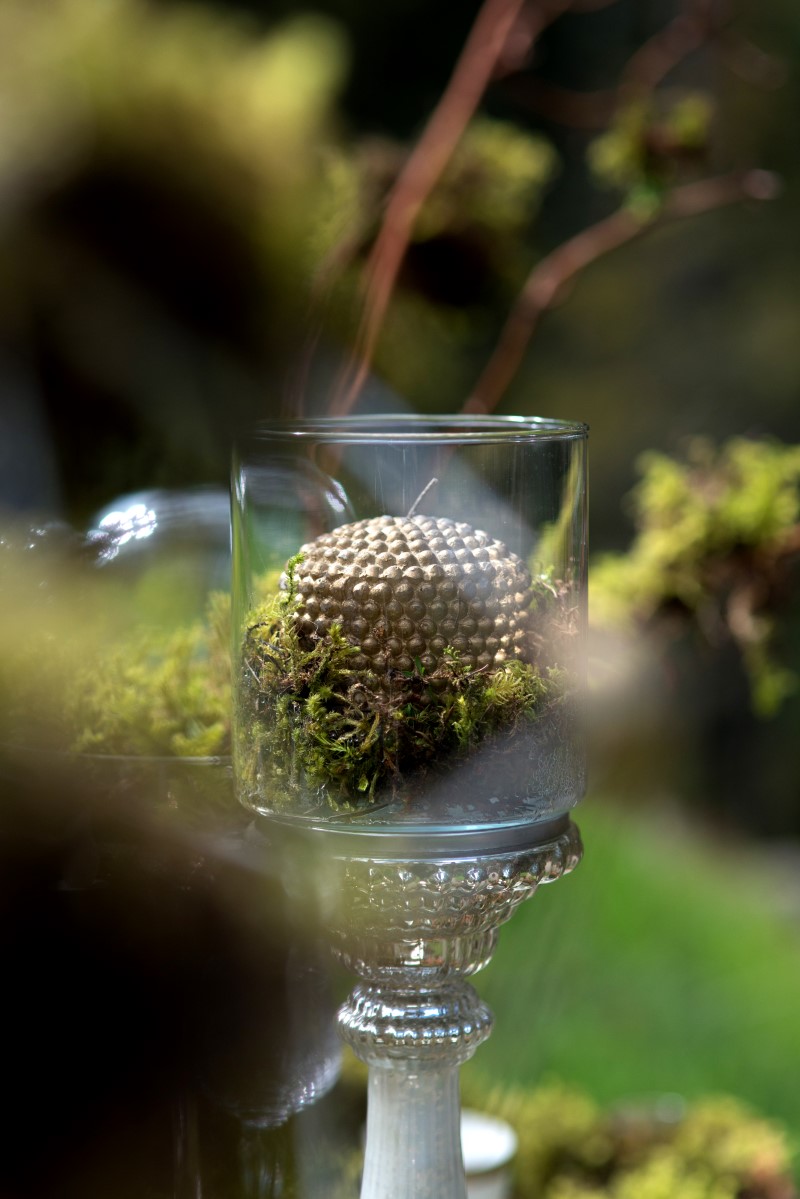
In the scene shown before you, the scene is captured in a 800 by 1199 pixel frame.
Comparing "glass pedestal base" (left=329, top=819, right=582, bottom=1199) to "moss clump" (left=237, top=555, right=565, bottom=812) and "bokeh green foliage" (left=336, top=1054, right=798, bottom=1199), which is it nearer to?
"moss clump" (left=237, top=555, right=565, bottom=812)

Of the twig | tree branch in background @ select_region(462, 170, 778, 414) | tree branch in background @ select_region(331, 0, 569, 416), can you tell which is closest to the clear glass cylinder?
tree branch in background @ select_region(331, 0, 569, 416)

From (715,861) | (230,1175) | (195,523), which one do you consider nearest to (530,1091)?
(230,1175)

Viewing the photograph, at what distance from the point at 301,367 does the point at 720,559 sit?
229mm

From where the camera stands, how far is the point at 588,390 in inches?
44.1

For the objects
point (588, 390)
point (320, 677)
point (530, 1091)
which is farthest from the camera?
point (588, 390)

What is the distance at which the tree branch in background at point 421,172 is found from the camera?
46 centimetres

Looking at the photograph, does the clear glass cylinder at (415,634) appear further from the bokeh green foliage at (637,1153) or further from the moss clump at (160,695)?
the bokeh green foliage at (637,1153)

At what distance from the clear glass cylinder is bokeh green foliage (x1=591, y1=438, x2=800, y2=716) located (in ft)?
0.77

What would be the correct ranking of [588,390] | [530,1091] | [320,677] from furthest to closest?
1. [588,390]
2. [530,1091]
3. [320,677]

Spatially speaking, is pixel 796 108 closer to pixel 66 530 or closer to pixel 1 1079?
pixel 66 530

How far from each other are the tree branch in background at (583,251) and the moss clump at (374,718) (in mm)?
316

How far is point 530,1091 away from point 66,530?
39 cm

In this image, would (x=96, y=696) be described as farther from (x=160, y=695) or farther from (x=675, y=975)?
(x=675, y=975)

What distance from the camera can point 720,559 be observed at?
541mm
